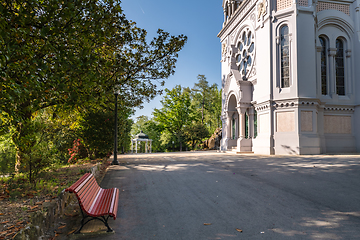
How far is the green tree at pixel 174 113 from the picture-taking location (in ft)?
139

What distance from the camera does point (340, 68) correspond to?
65.5 ft

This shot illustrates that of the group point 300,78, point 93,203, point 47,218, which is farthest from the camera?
point 300,78

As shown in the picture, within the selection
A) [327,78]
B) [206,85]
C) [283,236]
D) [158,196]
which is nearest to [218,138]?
[327,78]

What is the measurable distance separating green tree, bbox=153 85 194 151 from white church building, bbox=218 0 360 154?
2026cm

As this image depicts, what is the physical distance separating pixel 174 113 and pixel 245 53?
69.6 feet

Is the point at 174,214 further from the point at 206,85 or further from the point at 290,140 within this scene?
the point at 206,85

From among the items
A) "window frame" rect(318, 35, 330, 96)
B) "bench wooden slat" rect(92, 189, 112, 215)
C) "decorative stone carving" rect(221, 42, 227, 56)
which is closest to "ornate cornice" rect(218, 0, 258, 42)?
"decorative stone carving" rect(221, 42, 227, 56)

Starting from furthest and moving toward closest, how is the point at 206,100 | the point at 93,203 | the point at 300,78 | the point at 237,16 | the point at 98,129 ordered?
1. the point at 206,100
2. the point at 237,16
3. the point at 300,78
4. the point at 98,129
5. the point at 93,203

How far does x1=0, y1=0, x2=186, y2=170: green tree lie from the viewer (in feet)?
15.5

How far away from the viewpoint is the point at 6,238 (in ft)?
10.8

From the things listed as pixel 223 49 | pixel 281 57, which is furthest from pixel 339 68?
pixel 223 49

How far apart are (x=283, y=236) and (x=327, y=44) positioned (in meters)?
21.5

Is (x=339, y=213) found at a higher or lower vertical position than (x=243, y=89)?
lower

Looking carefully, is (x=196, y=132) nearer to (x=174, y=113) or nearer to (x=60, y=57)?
(x=174, y=113)
